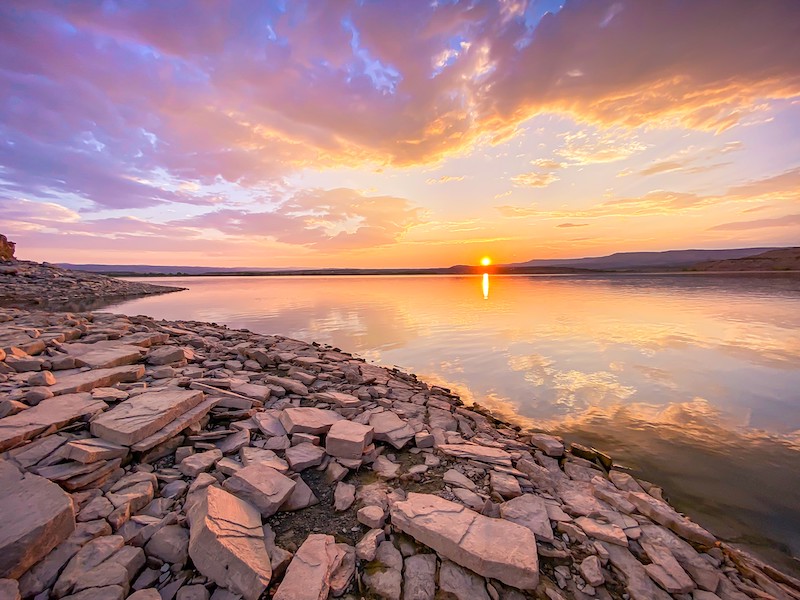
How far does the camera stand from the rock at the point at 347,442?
4.32 metres

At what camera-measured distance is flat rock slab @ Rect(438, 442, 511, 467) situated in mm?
4594

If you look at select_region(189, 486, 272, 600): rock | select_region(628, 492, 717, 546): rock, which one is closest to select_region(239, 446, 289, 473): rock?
select_region(189, 486, 272, 600): rock

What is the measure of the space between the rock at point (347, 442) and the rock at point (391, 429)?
1.12ft

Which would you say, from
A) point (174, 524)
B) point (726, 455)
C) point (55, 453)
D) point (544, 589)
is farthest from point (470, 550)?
point (726, 455)

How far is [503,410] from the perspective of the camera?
7422 mm

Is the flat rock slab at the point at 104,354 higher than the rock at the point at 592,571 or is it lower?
higher

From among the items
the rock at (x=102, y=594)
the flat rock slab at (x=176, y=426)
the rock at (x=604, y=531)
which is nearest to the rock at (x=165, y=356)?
the flat rock slab at (x=176, y=426)

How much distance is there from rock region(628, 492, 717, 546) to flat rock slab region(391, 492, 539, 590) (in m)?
1.89

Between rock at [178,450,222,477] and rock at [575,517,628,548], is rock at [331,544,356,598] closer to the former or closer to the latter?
rock at [178,450,222,477]

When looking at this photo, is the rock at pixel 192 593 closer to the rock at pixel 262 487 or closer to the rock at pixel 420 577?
the rock at pixel 262 487

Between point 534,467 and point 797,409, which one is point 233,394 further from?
point 797,409

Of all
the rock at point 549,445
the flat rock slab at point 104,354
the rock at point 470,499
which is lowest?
the rock at point 549,445

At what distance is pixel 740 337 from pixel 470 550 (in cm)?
1739

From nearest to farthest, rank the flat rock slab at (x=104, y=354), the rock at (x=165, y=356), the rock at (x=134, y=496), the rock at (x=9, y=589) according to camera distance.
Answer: the rock at (x=9, y=589), the rock at (x=134, y=496), the flat rock slab at (x=104, y=354), the rock at (x=165, y=356)
